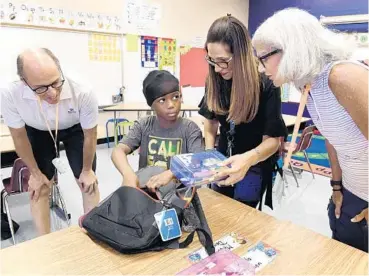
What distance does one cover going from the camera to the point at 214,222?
3.52 ft

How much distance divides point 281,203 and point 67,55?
3.40m

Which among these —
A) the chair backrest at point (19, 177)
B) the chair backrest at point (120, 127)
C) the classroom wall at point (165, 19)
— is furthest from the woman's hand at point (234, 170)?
the classroom wall at point (165, 19)

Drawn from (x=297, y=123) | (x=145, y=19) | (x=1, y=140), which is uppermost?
(x=145, y=19)

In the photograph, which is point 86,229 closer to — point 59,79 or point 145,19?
point 59,79

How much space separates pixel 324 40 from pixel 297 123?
0.85 feet

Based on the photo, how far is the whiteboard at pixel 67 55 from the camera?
12.5 feet

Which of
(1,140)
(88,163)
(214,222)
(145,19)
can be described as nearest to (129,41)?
(145,19)

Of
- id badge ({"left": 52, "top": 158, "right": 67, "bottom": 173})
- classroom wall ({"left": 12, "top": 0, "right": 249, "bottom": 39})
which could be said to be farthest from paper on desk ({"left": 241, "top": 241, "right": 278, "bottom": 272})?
classroom wall ({"left": 12, "top": 0, "right": 249, "bottom": 39})

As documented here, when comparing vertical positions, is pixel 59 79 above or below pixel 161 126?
above

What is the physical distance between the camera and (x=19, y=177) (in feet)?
6.34

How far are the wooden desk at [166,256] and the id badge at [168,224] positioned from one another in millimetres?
46

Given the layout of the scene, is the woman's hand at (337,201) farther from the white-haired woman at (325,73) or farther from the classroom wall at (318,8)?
the classroom wall at (318,8)

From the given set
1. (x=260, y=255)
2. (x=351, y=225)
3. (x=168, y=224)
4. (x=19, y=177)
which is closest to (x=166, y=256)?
(x=168, y=224)

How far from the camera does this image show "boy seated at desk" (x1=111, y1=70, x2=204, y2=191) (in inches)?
54.4
